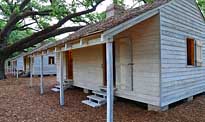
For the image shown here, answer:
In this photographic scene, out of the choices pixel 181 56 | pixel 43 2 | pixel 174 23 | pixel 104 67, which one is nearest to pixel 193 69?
pixel 181 56

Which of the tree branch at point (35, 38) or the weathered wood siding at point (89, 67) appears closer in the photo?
the weathered wood siding at point (89, 67)

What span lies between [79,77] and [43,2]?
438 inches

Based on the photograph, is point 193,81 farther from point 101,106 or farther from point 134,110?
point 101,106

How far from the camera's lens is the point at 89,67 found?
31.6ft

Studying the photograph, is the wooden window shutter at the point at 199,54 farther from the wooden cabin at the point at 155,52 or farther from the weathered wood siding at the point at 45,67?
the weathered wood siding at the point at 45,67

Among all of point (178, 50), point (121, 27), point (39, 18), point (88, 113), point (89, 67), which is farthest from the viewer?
point (39, 18)

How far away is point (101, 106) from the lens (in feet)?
23.7

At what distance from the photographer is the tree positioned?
14.1 metres

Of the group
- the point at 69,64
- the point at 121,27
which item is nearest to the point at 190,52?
the point at 121,27

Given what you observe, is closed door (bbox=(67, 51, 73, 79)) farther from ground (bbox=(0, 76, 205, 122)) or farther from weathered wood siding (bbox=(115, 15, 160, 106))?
weathered wood siding (bbox=(115, 15, 160, 106))

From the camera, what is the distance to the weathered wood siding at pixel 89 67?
886 centimetres

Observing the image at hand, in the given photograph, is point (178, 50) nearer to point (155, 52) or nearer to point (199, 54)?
point (155, 52)

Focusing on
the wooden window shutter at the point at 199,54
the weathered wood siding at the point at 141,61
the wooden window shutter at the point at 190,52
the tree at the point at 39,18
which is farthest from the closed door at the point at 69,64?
the wooden window shutter at the point at 199,54

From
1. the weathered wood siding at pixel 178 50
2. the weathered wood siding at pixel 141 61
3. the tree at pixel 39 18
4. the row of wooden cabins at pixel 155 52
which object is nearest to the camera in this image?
the row of wooden cabins at pixel 155 52
